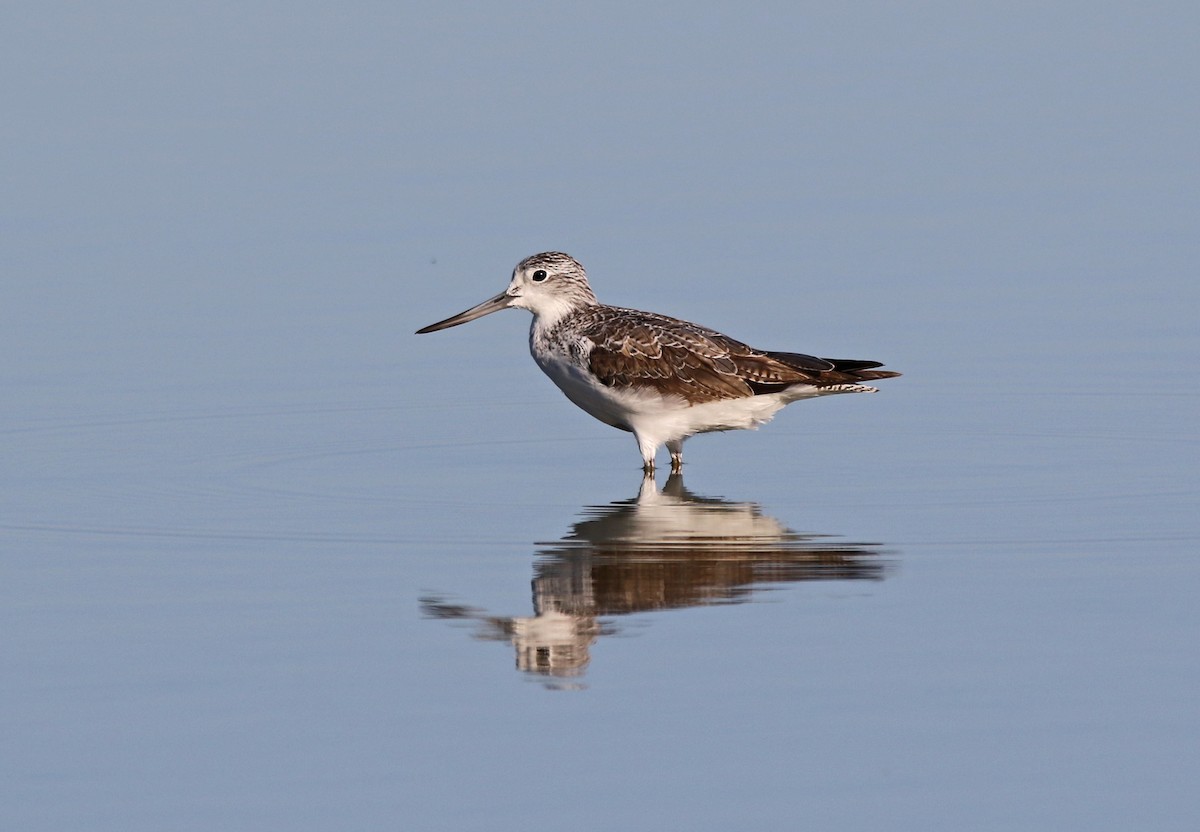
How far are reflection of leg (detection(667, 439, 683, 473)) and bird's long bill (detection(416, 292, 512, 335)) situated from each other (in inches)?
72.1

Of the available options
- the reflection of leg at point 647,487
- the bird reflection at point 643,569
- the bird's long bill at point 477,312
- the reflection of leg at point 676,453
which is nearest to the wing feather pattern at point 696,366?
the reflection of leg at point 676,453

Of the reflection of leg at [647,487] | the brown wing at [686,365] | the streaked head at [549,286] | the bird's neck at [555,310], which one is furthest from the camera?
the streaked head at [549,286]

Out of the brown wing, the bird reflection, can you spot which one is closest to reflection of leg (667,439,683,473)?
the brown wing

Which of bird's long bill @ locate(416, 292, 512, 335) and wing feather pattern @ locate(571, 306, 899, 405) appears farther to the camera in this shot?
bird's long bill @ locate(416, 292, 512, 335)

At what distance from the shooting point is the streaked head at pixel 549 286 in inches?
616

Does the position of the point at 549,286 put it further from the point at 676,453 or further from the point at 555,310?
the point at 676,453

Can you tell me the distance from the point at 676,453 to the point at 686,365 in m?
0.76

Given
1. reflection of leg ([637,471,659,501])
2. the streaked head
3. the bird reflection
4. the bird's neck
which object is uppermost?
the streaked head

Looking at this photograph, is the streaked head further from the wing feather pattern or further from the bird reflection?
the bird reflection

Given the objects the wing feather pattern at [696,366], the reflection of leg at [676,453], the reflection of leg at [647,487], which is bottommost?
the reflection of leg at [647,487]

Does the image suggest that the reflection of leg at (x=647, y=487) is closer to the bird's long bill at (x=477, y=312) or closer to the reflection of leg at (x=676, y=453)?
the reflection of leg at (x=676, y=453)

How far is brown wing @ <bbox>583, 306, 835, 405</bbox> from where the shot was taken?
1464 cm

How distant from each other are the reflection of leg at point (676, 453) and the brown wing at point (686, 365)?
0.47 m

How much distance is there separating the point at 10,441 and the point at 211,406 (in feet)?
5.51
